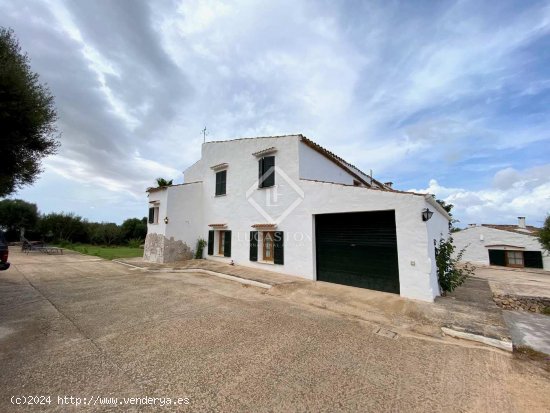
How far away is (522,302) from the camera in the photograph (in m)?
8.23

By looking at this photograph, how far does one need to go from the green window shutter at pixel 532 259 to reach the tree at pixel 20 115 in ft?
114

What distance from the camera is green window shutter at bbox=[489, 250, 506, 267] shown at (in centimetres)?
2381

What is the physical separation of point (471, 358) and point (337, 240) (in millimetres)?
5338

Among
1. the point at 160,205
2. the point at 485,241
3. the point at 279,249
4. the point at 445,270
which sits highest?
the point at 160,205

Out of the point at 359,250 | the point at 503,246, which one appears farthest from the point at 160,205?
the point at 503,246

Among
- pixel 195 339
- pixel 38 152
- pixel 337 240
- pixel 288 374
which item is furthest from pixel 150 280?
pixel 288 374

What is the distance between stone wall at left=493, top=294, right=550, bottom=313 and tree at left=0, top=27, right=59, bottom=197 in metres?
15.0

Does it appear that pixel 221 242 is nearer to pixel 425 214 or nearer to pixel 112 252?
pixel 425 214

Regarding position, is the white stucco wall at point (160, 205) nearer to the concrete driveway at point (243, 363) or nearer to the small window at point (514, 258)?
the concrete driveway at point (243, 363)

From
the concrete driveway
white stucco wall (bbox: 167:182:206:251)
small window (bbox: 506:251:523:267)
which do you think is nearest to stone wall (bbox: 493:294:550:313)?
the concrete driveway

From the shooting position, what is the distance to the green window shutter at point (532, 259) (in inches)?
866

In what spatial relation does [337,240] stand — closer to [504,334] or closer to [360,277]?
[360,277]

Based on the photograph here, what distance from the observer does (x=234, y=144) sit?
13.9m
